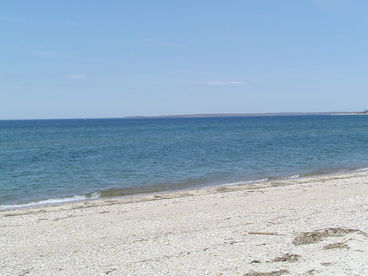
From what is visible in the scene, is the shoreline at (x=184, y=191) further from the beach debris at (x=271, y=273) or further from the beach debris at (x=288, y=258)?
the beach debris at (x=271, y=273)

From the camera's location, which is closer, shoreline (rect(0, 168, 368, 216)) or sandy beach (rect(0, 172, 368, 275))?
sandy beach (rect(0, 172, 368, 275))

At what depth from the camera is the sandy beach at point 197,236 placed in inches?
342

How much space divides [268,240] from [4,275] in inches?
248

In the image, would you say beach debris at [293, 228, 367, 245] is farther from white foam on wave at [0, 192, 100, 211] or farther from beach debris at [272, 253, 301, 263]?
white foam on wave at [0, 192, 100, 211]

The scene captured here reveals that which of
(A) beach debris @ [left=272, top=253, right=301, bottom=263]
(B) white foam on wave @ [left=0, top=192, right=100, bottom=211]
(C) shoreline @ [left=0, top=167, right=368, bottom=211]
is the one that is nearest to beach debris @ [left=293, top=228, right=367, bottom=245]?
(A) beach debris @ [left=272, top=253, right=301, bottom=263]

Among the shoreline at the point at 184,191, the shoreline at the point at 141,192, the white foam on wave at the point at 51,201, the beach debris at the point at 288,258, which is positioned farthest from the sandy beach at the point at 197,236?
the white foam on wave at the point at 51,201

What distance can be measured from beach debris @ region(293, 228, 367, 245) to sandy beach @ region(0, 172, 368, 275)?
0.02 metres

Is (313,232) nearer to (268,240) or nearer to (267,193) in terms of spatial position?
(268,240)

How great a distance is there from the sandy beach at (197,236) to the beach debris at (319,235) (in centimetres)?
2

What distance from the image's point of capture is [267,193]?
18.1 metres

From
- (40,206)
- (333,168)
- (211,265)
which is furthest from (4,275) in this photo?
Result: (333,168)

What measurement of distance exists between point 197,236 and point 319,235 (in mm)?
3212

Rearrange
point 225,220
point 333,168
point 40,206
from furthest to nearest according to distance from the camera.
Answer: point 333,168 < point 40,206 < point 225,220

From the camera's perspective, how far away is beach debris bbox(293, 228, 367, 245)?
33.2ft
